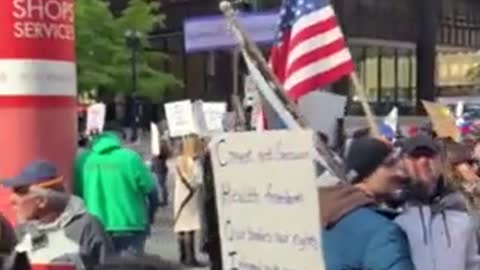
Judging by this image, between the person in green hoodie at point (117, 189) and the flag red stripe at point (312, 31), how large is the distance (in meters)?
2.47

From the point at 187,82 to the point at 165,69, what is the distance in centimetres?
155

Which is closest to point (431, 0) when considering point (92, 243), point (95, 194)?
point (95, 194)

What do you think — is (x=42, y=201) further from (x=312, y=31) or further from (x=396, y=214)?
(x=312, y=31)

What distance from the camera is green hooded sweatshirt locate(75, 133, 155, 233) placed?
416 inches

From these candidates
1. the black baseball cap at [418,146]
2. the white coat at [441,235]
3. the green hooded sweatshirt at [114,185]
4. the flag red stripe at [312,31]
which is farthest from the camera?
the green hooded sweatshirt at [114,185]

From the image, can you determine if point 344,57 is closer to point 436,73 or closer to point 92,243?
point 92,243

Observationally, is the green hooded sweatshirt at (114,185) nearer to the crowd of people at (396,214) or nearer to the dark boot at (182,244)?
the dark boot at (182,244)

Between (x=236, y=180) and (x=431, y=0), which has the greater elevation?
(x=431, y=0)

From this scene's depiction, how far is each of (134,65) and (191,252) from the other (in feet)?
110

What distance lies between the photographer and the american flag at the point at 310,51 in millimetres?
8398

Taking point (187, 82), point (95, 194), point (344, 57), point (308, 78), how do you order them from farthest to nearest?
point (187, 82)
point (95, 194)
point (344, 57)
point (308, 78)

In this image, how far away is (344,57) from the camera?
873 centimetres

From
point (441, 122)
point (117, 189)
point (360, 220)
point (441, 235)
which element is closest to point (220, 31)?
point (441, 122)

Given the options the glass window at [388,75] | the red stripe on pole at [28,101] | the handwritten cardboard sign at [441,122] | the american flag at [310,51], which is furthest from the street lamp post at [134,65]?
the american flag at [310,51]
